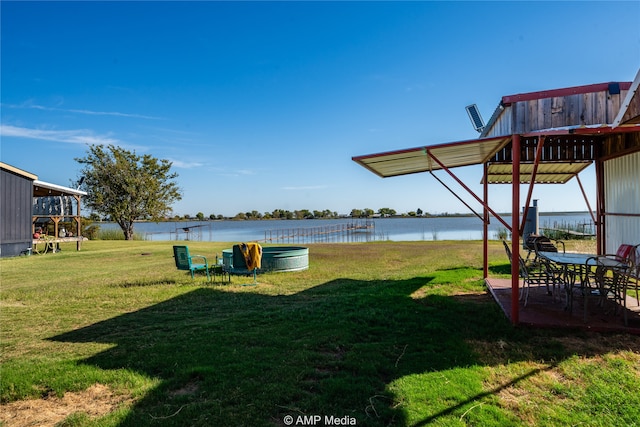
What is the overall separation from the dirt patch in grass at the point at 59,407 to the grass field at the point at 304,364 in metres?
0.01

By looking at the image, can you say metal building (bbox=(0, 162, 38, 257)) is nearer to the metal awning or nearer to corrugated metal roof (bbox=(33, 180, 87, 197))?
corrugated metal roof (bbox=(33, 180, 87, 197))

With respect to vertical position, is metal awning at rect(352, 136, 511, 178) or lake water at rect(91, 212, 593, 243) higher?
metal awning at rect(352, 136, 511, 178)

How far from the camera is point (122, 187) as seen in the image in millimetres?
29500

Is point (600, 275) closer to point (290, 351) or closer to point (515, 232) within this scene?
point (515, 232)

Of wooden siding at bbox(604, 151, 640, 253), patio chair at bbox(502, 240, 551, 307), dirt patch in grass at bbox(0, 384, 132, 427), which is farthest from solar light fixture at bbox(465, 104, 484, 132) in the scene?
dirt patch in grass at bbox(0, 384, 132, 427)

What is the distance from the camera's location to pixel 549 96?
5.74 metres

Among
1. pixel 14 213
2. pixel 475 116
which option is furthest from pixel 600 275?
pixel 14 213

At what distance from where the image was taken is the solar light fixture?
9.92 metres

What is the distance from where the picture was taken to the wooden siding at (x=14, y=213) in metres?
14.7

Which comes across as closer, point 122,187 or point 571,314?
point 571,314

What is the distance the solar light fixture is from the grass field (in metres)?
4.97

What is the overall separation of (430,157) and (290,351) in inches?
144

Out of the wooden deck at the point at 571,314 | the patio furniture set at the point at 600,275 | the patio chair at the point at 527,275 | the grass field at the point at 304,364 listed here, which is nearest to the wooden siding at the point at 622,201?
the patio furniture set at the point at 600,275

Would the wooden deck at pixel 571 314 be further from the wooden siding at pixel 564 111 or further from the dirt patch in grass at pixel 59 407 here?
the dirt patch in grass at pixel 59 407
